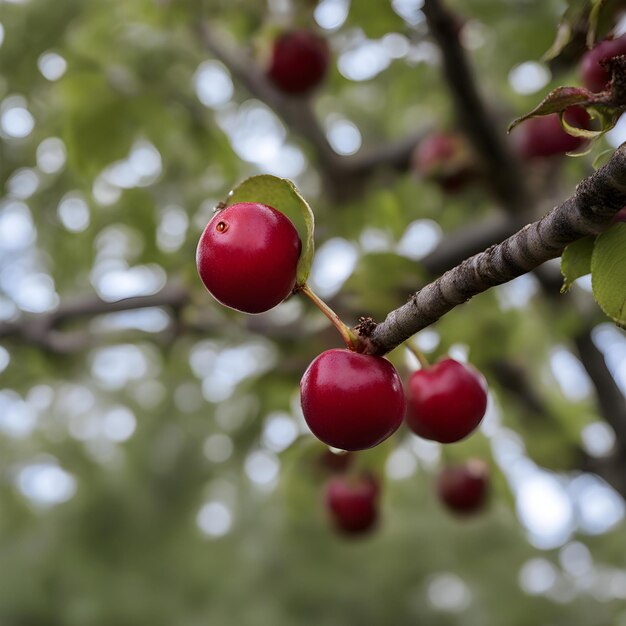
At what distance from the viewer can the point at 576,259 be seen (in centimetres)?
74

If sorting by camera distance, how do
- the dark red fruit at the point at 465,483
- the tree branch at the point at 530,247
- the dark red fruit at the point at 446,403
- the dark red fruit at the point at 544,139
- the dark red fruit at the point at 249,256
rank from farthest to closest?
1. the dark red fruit at the point at 465,483
2. the dark red fruit at the point at 544,139
3. the dark red fruit at the point at 446,403
4. the dark red fruit at the point at 249,256
5. the tree branch at the point at 530,247

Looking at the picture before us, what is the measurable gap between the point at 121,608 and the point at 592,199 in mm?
6378

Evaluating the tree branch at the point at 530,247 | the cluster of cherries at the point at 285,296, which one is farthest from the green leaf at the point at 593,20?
the cluster of cherries at the point at 285,296

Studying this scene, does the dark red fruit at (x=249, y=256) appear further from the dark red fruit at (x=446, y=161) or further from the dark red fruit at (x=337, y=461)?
the dark red fruit at (x=446, y=161)

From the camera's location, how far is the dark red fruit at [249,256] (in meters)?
0.72

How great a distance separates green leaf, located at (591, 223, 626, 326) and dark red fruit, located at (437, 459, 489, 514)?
1.70m

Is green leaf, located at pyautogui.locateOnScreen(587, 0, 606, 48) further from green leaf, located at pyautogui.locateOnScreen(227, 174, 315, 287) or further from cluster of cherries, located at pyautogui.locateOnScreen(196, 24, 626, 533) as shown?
green leaf, located at pyautogui.locateOnScreen(227, 174, 315, 287)

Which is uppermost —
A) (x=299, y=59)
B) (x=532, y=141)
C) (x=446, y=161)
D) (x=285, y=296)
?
(x=285, y=296)

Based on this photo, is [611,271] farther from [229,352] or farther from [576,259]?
[229,352]

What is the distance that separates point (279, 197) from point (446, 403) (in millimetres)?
354

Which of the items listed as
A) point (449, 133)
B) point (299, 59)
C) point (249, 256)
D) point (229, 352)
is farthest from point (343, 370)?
point (229, 352)

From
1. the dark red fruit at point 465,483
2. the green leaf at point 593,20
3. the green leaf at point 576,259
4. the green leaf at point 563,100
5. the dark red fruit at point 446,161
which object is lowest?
the dark red fruit at point 465,483

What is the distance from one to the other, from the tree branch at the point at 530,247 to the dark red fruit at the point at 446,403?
0.31m

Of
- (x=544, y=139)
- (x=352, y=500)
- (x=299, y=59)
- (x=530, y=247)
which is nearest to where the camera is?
(x=530, y=247)
